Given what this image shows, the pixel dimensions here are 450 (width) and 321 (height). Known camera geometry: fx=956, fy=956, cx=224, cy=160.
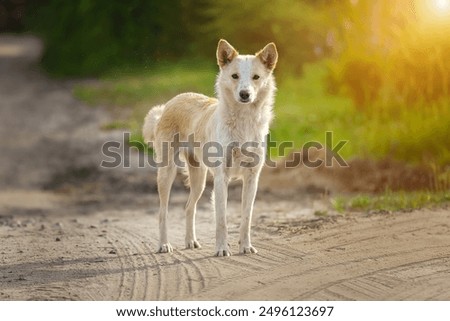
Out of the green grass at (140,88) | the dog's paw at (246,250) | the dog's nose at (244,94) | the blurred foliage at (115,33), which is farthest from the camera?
the blurred foliage at (115,33)

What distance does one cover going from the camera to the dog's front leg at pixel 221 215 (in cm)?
784

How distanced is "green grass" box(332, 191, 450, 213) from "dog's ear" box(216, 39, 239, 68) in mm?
2944

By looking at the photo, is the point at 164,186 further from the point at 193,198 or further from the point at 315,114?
the point at 315,114

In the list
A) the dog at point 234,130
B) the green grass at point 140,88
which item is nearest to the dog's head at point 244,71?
the dog at point 234,130

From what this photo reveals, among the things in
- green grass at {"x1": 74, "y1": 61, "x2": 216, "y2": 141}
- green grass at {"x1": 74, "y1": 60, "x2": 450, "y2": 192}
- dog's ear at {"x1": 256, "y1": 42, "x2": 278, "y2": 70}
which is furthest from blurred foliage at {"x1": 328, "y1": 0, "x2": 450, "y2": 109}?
dog's ear at {"x1": 256, "y1": 42, "x2": 278, "y2": 70}

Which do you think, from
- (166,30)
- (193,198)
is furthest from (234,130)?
(166,30)

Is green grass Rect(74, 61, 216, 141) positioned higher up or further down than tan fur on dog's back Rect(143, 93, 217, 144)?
higher up

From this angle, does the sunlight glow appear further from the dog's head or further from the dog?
the dog's head

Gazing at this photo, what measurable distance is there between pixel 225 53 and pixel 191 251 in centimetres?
172

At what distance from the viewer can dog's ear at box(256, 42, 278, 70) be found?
7871 millimetres

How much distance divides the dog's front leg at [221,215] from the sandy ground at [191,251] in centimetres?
14

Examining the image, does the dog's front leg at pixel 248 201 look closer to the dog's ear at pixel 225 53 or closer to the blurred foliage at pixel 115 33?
the dog's ear at pixel 225 53

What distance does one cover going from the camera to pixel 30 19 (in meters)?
34.9

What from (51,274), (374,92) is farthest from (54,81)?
(51,274)
